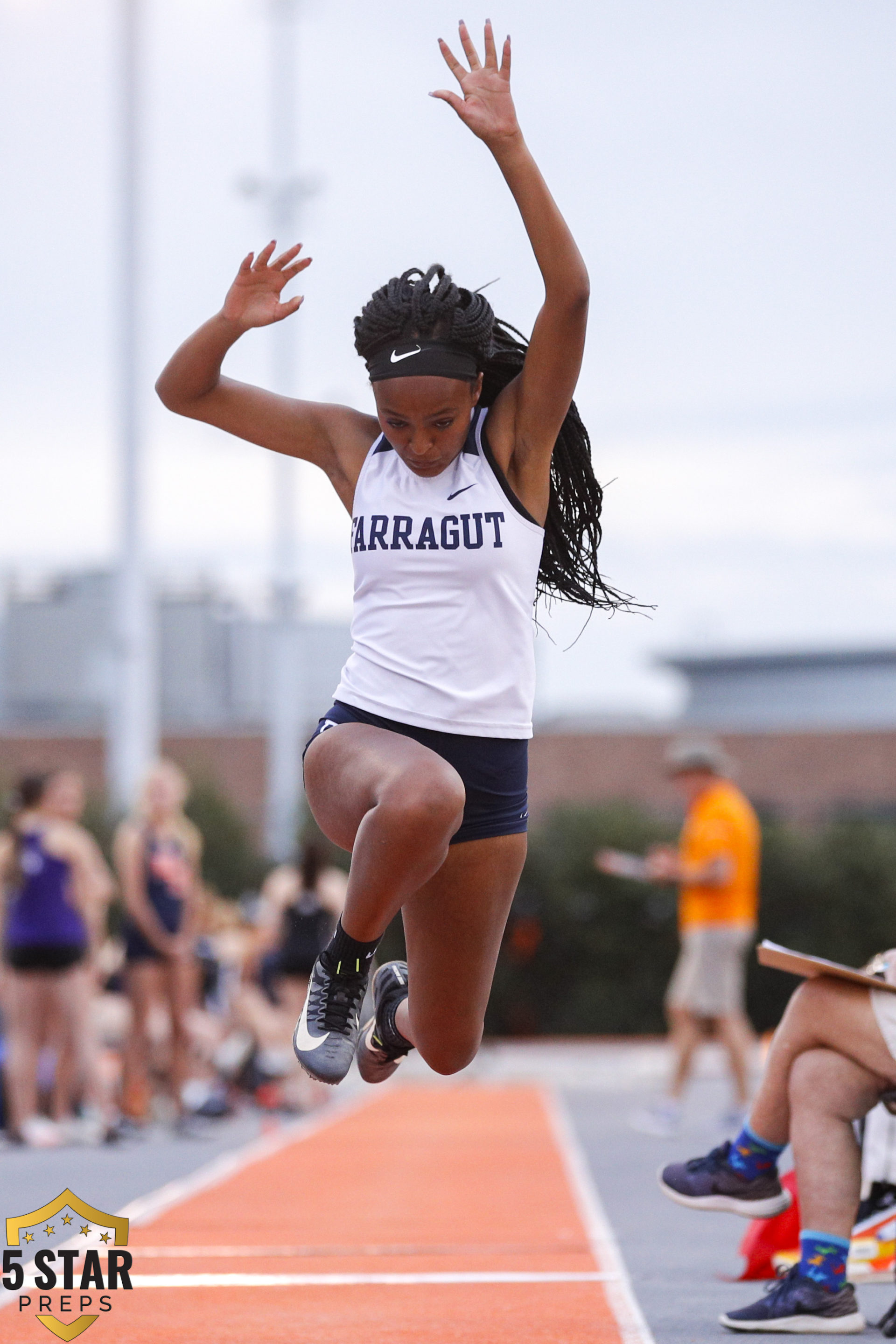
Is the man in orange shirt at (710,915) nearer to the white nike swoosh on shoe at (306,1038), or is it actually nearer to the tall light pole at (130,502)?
the white nike swoosh on shoe at (306,1038)

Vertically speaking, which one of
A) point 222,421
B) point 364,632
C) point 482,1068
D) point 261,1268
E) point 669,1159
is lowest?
point 482,1068

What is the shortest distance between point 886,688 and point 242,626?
17.5 metres

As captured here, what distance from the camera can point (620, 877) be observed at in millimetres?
20859

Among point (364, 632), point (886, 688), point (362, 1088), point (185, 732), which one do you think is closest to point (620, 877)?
point (362, 1088)

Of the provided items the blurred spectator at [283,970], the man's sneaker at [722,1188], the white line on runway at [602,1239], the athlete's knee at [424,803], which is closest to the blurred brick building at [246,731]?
the blurred spectator at [283,970]

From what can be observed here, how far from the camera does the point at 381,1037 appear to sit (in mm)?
4793

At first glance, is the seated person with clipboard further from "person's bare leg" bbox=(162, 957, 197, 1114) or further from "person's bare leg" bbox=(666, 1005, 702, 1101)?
"person's bare leg" bbox=(162, 957, 197, 1114)

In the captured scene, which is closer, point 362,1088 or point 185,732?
point 362,1088

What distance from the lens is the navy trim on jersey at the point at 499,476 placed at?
4.20 metres

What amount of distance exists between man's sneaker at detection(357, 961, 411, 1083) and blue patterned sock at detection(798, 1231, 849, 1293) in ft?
3.63

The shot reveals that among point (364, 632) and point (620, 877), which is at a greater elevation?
point (364, 632)

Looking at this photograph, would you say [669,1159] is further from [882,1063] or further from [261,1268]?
[882,1063]

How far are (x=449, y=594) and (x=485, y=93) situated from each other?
3.73ft

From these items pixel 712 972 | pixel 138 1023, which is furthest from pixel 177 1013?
pixel 712 972
